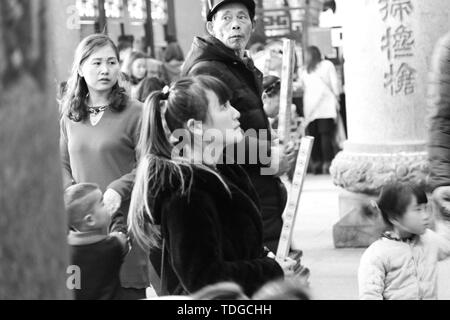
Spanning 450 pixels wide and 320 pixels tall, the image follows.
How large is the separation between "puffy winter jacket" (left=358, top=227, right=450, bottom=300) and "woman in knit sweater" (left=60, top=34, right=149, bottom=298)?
1.02 m

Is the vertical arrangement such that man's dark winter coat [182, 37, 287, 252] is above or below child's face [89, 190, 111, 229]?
above

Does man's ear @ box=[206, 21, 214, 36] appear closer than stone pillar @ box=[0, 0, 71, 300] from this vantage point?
No

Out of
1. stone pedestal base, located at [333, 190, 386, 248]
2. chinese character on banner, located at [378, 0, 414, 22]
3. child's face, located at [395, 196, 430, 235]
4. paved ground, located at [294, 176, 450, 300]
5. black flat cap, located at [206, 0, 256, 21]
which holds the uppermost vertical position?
black flat cap, located at [206, 0, 256, 21]

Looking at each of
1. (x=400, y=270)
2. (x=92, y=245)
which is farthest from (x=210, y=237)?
(x=400, y=270)

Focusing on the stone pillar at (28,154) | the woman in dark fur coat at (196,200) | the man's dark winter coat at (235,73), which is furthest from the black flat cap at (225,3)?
the stone pillar at (28,154)

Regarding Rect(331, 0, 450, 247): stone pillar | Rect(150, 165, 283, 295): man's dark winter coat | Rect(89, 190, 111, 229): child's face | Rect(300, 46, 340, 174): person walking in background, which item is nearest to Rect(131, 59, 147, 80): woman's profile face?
Rect(331, 0, 450, 247): stone pillar

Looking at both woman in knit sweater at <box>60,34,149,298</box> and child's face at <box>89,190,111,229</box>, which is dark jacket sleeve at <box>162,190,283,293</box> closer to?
child's face at <box>89,190,111,229</box>

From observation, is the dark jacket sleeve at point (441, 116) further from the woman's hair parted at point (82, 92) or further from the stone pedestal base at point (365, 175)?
the stone pedestal base at point (365, 175)

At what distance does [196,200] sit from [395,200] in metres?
1.32

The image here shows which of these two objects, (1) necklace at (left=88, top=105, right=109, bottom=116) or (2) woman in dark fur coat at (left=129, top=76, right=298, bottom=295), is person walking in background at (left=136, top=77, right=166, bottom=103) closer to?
(1) necklace at (left=88, top=105, right=109, bottom=116)

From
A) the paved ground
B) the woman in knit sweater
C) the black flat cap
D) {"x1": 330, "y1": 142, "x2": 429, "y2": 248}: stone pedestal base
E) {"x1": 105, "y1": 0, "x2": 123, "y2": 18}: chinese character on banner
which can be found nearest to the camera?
the woman in knit sweater

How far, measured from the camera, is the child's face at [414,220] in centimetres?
422

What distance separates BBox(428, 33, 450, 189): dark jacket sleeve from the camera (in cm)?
408

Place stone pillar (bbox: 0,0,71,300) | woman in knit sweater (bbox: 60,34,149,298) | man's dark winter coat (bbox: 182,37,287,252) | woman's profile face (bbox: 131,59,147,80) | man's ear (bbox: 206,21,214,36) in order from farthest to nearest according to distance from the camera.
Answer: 1. woman's profile face (bbox: 131,59,147,80)
2. man's ear (bbox: 206,21,214,36)
3. man's dark winter coat (bbox: 182,37,287,252)
4. woman in knit sweater (bbox: 60,34,149,298)
5. stone pillar (bbox: 0,0,71,300)
